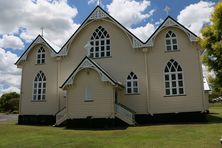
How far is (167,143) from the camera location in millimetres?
12164

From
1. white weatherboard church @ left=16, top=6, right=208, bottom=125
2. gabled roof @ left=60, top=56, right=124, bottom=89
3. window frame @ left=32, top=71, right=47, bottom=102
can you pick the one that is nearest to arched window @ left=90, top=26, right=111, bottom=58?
white weatherboard church @ left=16, top=6, right=208, bottom=125

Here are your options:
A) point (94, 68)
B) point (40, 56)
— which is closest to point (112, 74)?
point (94, 68)

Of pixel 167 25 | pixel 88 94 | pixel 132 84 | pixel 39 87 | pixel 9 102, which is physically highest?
pixel 167 25

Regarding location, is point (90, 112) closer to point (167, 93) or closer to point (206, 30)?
point (167, 93)

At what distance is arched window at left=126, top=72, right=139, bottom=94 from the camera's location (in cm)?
2405

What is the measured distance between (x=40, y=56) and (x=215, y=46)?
21.5 m

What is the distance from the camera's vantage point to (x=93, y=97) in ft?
71.3

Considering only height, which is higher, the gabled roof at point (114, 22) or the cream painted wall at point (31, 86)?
the gabled roof at point (114, 22)

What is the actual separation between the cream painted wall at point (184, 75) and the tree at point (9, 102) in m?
37.8

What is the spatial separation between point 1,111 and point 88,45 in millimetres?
38845

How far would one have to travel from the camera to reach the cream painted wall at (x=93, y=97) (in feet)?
69.9

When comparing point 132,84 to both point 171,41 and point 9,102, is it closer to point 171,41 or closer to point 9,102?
point 171,41

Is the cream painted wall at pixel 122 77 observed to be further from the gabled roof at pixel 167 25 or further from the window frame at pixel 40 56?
the window frame at pixel 40 56

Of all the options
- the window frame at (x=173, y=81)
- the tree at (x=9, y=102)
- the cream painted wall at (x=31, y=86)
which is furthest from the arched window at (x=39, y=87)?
the tree at (x=9, y=102)
